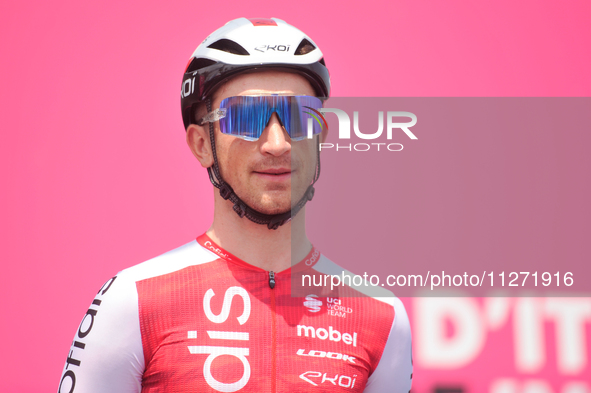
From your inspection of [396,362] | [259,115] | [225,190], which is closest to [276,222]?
[225,190]

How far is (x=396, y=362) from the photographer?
8.30 feet

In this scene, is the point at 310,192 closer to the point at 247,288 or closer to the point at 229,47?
the point at 247,288

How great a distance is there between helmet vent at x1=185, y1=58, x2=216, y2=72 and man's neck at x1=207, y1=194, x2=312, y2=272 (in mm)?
536

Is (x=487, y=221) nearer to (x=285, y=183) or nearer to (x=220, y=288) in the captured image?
(x=285, y=183)

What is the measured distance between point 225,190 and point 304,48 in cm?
66

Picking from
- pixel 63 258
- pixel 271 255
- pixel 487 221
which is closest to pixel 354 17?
pixel 487 221

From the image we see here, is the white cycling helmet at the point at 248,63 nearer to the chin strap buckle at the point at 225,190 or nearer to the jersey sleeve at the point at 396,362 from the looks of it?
the chin strap buckle at the point at 225,190

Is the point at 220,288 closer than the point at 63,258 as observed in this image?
Yes

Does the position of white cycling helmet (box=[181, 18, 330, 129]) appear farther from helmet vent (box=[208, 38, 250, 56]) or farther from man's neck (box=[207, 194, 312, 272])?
man's neck (box=[207, 194, 312, 272])

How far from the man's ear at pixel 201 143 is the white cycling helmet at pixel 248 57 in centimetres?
4

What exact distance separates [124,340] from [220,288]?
1.29ft

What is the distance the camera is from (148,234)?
3.61 metres

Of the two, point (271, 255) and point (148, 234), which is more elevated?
point (148, 234)

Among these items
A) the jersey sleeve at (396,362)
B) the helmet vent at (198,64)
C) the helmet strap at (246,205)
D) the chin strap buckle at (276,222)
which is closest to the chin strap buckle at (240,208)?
the helmet strap at (246,205)
